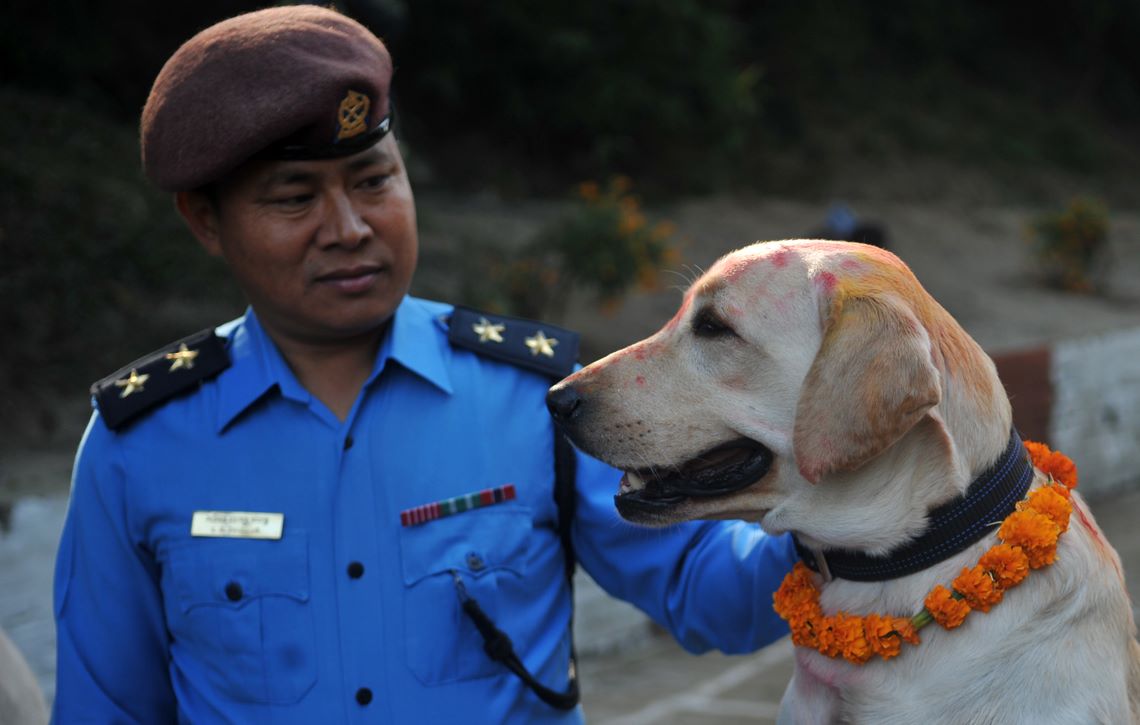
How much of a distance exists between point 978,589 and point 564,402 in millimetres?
731

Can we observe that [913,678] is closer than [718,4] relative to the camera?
Yes

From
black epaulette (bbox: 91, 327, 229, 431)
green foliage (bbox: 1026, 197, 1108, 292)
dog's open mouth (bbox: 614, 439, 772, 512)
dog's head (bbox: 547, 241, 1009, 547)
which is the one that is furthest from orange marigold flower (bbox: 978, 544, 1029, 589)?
green foliage (bbox: 1026, 197, 1108, 292)

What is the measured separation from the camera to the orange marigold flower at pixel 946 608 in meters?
1.92

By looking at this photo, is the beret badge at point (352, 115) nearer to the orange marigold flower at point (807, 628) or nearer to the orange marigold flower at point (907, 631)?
the orange marigold flower at point (807, 628)

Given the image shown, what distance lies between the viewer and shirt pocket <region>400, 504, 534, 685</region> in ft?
7.46

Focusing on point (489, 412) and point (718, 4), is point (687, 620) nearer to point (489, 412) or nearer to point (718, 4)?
point (489, 412)

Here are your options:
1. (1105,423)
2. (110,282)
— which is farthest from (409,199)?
(1105,423)

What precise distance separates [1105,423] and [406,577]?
314 inches

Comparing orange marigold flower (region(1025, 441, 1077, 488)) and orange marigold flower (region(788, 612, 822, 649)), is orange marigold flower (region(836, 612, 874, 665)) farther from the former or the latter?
orange marigold flower (region(1025, 441, 1077, 488))

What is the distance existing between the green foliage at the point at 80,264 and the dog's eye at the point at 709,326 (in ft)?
14.4

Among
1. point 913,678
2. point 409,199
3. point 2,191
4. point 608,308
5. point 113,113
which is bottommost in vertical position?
point 608,308

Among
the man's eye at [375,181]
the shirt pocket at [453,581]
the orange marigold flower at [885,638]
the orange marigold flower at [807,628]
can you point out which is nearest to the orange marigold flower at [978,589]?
the orange marigold flower at [885,638]

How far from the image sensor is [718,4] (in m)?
12.8

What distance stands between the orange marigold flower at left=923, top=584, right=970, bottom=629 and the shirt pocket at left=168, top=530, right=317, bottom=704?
1072 mm
